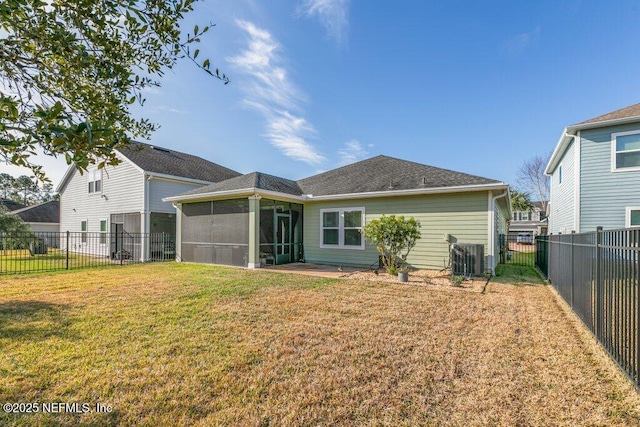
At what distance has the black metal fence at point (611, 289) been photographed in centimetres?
289

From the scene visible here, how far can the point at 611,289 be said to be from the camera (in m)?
3.52

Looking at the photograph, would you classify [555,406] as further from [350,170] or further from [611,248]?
[350,170]

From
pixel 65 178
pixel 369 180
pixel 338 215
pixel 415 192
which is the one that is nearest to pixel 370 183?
pixel 369 180

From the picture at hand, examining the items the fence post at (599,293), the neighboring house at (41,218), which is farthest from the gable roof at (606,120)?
the neighboring house at (41,218)

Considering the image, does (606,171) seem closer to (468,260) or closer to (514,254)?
(468,260)

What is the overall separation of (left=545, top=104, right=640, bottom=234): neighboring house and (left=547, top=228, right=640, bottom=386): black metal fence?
7111mm

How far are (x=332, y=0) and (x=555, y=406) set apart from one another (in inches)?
→ 409

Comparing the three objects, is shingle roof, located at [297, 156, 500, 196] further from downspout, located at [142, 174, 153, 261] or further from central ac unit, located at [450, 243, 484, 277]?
downspout, located at [142, 174, 153, 261]

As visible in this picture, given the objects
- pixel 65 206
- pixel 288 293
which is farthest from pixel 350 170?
pixel 65 206

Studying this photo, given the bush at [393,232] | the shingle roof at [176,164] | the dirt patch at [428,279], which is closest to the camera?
the dirt patch at [428,279]

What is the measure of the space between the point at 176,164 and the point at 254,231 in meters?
9.84

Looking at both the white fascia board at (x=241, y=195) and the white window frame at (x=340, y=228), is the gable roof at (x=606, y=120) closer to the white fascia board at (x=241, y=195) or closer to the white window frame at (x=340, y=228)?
the white window frame at (x=340, y=228)

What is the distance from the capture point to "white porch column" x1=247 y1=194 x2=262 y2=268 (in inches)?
423

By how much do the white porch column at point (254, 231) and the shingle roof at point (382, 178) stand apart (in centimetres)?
277
